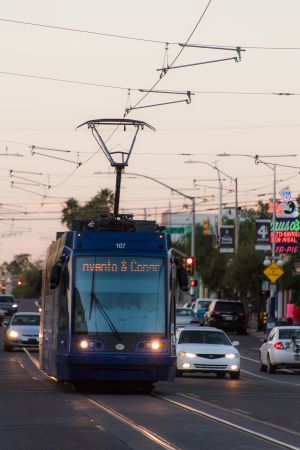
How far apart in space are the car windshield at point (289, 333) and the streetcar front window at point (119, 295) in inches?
534

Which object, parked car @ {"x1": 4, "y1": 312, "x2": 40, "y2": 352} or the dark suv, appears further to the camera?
the dark suv

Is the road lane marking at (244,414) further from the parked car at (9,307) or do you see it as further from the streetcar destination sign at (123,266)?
the parked car at (9,307)

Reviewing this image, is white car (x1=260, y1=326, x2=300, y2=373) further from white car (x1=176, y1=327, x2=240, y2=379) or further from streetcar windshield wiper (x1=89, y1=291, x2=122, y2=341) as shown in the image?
streetcar windshield wiper (x1=89, y1=291, x2=122, y2=341)

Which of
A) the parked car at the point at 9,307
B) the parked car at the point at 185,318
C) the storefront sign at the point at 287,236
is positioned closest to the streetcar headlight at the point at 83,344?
the parked car at the point at 185,318

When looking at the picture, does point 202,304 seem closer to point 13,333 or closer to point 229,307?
point 229,307

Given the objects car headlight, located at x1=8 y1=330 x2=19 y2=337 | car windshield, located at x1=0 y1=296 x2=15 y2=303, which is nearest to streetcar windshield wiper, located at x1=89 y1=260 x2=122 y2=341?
car headlight, located at x1=8 y1=330 x2=19 y2=337

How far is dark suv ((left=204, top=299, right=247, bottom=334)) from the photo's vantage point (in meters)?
70.6

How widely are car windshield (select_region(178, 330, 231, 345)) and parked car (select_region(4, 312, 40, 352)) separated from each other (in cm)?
1527

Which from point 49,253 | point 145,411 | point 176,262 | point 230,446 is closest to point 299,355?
point 49,253

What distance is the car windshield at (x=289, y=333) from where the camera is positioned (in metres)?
39.0

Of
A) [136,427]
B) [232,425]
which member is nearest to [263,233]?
[232,425]

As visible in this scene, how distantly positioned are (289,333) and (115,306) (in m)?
14.2

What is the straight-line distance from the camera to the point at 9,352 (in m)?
50.5

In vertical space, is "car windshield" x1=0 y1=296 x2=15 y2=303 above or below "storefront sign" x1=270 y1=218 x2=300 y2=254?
below
